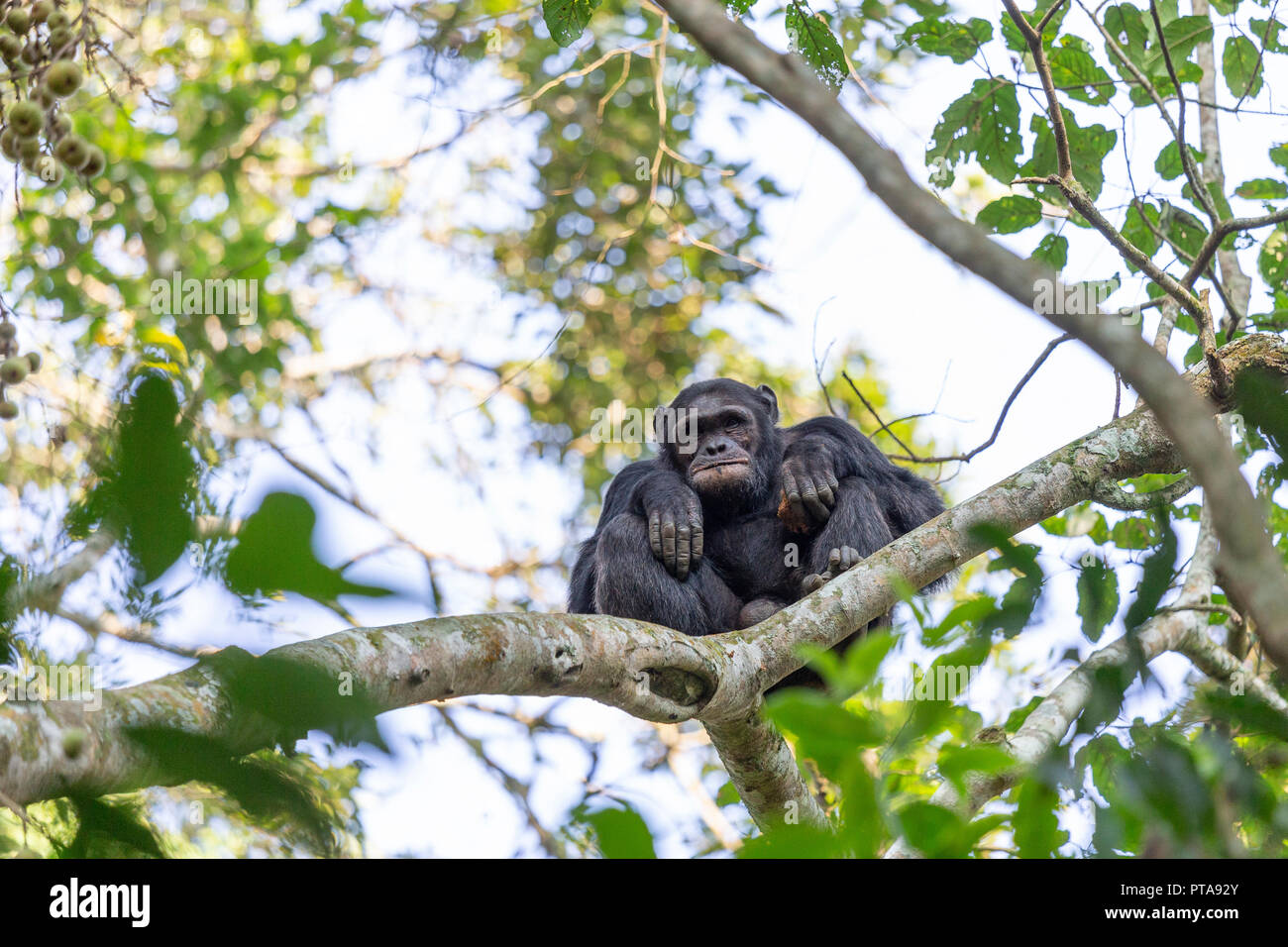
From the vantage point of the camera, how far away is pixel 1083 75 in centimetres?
538

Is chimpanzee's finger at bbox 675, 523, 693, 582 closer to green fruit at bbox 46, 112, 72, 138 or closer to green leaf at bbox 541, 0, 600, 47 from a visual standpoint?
green leaf at bbox 541, 0, 600, 47

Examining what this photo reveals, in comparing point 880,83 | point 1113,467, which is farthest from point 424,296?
point 1113,467

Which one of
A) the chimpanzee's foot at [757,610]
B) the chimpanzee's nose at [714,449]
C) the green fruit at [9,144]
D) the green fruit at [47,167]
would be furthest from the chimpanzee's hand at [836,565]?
the green fruit at [9,144]

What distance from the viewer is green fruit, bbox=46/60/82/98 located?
118 inches

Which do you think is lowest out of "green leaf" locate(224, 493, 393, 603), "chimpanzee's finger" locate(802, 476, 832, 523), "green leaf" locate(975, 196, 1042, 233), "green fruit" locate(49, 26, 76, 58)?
"green leaf" locate(224, 493, 393, 603)

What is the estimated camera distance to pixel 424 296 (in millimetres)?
12133

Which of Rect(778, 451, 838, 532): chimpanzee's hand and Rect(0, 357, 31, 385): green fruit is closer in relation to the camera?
Rect(0, 357, 31, 385): green fruit

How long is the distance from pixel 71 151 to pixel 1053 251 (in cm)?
430

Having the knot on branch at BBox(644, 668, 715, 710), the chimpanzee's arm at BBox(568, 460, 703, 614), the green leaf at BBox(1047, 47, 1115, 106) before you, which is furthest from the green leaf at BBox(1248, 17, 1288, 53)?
the knot on branch at BBox(644, 668, 715, 710)

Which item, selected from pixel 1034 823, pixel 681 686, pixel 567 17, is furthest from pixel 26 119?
pixel 1034 823

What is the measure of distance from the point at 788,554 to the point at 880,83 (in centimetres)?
397

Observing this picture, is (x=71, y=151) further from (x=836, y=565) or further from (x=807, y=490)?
(x=807, y=490)

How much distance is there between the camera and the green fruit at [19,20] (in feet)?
10.2

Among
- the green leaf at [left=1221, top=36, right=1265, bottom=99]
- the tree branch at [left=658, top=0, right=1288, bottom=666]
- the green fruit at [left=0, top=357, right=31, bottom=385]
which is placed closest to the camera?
the tree branch at [left=658, top=0, right=1288, bottom=666]
